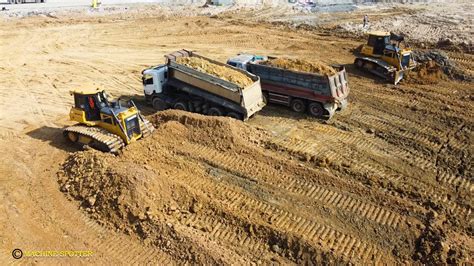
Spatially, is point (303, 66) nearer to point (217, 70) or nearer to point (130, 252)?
point (217, 70)

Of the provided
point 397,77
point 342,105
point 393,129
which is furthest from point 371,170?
point 397,77

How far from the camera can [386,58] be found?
21641 mm

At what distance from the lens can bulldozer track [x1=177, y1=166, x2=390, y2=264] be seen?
9.71m

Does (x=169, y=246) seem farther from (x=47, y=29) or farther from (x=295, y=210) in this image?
(x=47, y=29)

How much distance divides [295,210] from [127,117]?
6.33 m

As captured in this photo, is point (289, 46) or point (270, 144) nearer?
point (270, 144)

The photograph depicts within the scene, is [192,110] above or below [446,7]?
below

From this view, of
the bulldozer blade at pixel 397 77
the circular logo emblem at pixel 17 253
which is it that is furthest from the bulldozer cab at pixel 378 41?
the circular logo emblem at pixel 17 253

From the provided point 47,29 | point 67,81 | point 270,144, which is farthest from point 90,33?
point 270,144

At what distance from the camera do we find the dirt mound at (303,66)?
17250 millimetres

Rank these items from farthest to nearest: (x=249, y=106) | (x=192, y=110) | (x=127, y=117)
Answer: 1. (x=192, y=110)
2. (x=249, y=106)
3. (x=127, y=117)

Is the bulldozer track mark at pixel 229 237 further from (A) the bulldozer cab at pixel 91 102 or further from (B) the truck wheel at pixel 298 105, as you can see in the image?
(B) the truck wheel at pixel 298 105

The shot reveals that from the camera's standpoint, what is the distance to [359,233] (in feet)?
33.9

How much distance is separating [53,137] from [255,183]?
8.22 m
